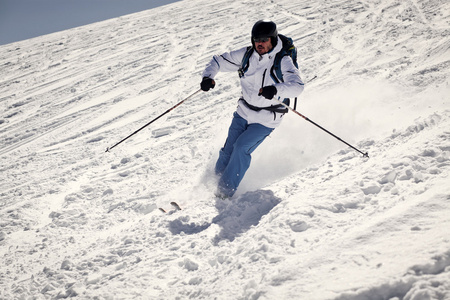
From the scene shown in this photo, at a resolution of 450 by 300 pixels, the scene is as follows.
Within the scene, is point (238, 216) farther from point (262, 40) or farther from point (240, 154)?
point (262, 40)

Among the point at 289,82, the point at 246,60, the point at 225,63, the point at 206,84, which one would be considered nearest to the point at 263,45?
the point at 246,60

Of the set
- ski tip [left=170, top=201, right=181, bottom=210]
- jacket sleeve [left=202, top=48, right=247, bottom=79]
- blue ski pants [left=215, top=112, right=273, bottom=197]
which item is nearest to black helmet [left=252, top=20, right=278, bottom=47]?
jacket sleeve [left=202, top=48, right=247, bottom=79]

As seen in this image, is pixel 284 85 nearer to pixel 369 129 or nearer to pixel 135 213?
pixel 369 129

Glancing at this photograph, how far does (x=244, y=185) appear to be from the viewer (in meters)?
4.25

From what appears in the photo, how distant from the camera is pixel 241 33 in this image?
1158cm

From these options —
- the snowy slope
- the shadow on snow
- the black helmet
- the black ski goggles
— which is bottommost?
the shadow on snow

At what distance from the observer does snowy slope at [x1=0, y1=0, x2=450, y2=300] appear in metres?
2.19

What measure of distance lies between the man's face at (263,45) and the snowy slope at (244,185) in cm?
156

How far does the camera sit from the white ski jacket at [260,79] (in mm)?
3387

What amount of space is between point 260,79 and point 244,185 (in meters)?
1.45

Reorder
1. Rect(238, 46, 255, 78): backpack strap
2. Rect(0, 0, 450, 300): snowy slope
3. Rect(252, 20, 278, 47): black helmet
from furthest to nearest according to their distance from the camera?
1. Rect(238, 46, 255, 78): backpack strap
2. Rect(252, 20, 278, 47): black helmet
3. Rect(0, 0, 450, 300): snowy slope

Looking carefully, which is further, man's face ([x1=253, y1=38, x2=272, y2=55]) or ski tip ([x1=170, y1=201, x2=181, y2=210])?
ski tip ([x1=170, y1=201, x2=181, y2=210])

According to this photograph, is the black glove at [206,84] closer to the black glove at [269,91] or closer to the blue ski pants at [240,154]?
the blue ski pants at [240,154]

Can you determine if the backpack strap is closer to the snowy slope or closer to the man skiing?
the man skiing
